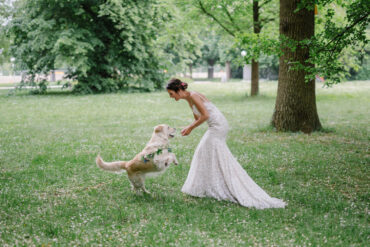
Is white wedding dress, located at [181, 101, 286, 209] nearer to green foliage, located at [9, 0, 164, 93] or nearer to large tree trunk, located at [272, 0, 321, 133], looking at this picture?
large tree trunk, located at [272, 0, 321, 133]

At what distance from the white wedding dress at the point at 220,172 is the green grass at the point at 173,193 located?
0.23 meters

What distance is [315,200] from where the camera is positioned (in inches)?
254

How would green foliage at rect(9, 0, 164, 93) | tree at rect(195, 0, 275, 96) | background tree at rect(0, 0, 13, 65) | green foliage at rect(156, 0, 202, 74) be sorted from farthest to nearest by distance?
background tree at rect(0, 0, 13, 65) < green foliage at rect(9, 0, 164, 93) < green foliage at rect(156, 0, 202, 74) < tree at rect(195, 0, 275, 96)

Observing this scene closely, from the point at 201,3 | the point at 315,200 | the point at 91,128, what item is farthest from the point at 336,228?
the point at 201,3

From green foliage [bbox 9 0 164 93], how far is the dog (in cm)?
2043

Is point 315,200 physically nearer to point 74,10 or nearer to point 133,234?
point 133,234

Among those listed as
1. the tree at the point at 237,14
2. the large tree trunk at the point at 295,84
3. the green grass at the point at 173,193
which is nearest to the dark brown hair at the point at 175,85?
the green grass at the point at 173,193

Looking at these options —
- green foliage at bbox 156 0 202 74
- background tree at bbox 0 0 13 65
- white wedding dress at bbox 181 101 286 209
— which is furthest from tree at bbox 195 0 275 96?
background tree at bbox 0 0 13 65

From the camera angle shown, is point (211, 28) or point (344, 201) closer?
point (344, 201)

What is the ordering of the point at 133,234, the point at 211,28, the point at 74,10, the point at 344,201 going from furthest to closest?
the point at 74,10, the point at 211,28, the point at 344,201, the point at 133,234

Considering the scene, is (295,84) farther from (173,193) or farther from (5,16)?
→ (5,16)

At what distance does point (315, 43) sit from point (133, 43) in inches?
905

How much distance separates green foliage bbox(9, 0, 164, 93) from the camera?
2605 centimetres

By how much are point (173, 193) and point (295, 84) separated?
7.23m
